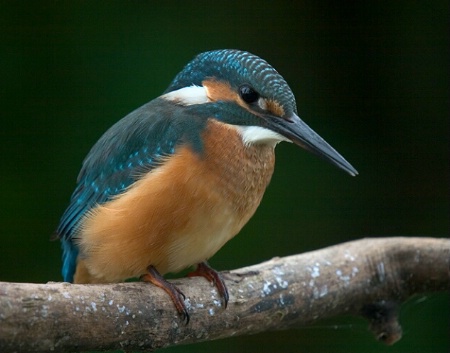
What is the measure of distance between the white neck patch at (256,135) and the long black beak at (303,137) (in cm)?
2

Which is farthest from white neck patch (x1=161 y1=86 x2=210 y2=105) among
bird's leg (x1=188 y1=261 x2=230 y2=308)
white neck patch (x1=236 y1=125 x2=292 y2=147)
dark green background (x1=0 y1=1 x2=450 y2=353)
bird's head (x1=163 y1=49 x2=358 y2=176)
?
dark green background (x1=0 y1=1 x2=450 y2=353)

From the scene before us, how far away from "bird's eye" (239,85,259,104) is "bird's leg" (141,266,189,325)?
0.46m

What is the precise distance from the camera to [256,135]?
2.21m

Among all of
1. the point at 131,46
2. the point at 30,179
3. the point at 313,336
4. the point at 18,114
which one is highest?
the point at 131,46

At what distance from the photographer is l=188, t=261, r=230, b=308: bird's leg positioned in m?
2.22

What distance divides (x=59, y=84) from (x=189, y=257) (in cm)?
118

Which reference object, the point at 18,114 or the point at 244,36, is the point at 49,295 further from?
the point at 244,36

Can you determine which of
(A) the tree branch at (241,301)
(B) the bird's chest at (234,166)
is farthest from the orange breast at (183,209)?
(A) the tree branch at (241,301)

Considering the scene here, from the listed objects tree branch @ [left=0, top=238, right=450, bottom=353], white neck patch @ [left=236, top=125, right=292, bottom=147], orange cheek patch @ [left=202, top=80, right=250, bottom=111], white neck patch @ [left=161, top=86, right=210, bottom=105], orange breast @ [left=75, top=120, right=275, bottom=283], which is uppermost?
orange cheek patch @ [left=202, top=80, right=250, bottom=111]

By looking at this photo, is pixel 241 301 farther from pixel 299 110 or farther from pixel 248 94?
pixel 299 110

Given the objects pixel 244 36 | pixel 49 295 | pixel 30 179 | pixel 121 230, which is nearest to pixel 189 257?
pixel 121 230

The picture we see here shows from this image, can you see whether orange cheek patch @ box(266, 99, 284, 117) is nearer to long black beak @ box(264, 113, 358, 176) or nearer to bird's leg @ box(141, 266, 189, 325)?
long black beak @ box(264, 113, 358, 176)

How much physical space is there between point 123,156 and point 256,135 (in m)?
0.34

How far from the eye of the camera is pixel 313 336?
3281mm
